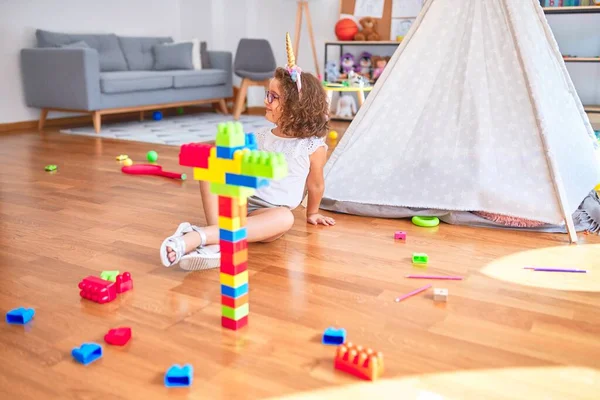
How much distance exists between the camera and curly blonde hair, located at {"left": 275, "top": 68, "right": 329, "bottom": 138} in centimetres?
188

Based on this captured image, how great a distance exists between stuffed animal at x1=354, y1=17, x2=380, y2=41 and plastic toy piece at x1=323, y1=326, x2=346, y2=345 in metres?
4.54

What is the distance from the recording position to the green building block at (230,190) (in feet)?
3.87

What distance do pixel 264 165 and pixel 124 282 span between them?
0.64m

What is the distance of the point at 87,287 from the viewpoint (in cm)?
149

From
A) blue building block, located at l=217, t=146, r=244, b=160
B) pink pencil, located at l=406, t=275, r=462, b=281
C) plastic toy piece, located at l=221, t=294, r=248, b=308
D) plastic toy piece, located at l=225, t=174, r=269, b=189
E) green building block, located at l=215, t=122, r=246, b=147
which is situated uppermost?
green building block, located at l=215, t=122, r=246, b=147

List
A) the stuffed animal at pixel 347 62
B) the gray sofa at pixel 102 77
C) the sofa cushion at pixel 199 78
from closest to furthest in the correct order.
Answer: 1. the gray sofa at pixel 102 77
2. the sofa cushion at pixel 199 78
3. the stuffed animal at pixel 347 62

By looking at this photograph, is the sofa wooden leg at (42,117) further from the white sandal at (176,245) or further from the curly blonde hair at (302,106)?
the white sandal at (176,245)

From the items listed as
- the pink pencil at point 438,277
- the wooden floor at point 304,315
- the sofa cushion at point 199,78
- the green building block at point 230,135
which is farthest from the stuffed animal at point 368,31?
the green building block at point 230,135

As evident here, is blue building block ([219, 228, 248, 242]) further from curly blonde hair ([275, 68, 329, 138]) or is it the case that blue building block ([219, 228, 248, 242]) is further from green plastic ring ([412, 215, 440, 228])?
green plastic ring ([412, 215, 440, 228])

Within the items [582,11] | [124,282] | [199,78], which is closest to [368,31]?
[199,78]

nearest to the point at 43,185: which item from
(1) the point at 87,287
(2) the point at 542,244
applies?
(1) the point at 87,287

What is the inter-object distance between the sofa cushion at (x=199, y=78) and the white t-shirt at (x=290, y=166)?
11.7 ft

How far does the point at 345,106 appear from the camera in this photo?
549 cm

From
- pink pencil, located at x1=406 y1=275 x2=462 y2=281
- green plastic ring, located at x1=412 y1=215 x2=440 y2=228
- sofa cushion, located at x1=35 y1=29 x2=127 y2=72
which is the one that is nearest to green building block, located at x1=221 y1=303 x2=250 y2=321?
pink pencil, located at x1=406 y1=275 x2=462 y2=281
